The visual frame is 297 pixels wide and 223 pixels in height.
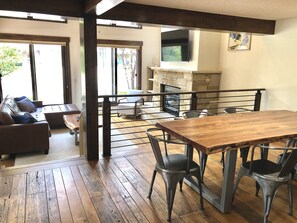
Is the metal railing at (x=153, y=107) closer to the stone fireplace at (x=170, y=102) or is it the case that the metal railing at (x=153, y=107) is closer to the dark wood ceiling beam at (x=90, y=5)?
the stone fireplace at (x=170, y=102)

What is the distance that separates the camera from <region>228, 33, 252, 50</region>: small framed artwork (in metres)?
4.82

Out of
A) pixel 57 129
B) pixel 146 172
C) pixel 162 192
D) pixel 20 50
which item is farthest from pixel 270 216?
pixel 20 50

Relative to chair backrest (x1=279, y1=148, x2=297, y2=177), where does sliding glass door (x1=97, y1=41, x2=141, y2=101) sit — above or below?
above

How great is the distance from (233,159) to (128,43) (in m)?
6.41

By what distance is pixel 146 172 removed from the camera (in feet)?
9.81

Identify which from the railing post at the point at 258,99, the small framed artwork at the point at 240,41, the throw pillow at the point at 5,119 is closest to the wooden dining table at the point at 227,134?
the railing post at the point at 258,99

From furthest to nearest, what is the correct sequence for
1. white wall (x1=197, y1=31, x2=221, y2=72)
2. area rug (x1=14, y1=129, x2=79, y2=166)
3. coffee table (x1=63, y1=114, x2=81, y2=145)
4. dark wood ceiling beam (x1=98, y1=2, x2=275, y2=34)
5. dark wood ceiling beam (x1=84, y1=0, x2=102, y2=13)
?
white wall (x1=197, y1=31, x2=221, y2=72) < coffee table (x1=63, y1=114, x2=81, y2=145) < area rug (x1=14, y1=129, x2=79, y2=166) < dark wood ceiling beam (x1=98, y1=2, x2=275, y2=34) < dark wood ceiling beam (x1=84, y1=0, x2=102, y2=13)

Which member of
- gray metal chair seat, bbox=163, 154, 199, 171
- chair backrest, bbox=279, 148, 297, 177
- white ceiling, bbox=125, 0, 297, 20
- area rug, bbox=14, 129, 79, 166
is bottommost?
area rug, bbox=14, 129, 79, 166

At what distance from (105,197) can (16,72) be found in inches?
235

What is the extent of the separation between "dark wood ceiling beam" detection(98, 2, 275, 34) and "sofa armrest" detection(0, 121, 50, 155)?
2.69 metres

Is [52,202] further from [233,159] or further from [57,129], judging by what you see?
[57,129]

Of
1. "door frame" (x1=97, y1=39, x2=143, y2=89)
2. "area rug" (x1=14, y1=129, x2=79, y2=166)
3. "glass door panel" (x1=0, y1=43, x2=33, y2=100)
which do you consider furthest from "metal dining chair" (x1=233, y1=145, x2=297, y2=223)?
"glass door panel" (x1=0, y1=43, x2=33, y2=100)

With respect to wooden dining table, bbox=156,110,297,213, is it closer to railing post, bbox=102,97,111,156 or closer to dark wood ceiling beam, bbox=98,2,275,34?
railing post, bbox=102,97,111,156

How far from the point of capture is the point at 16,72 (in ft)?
22.7
